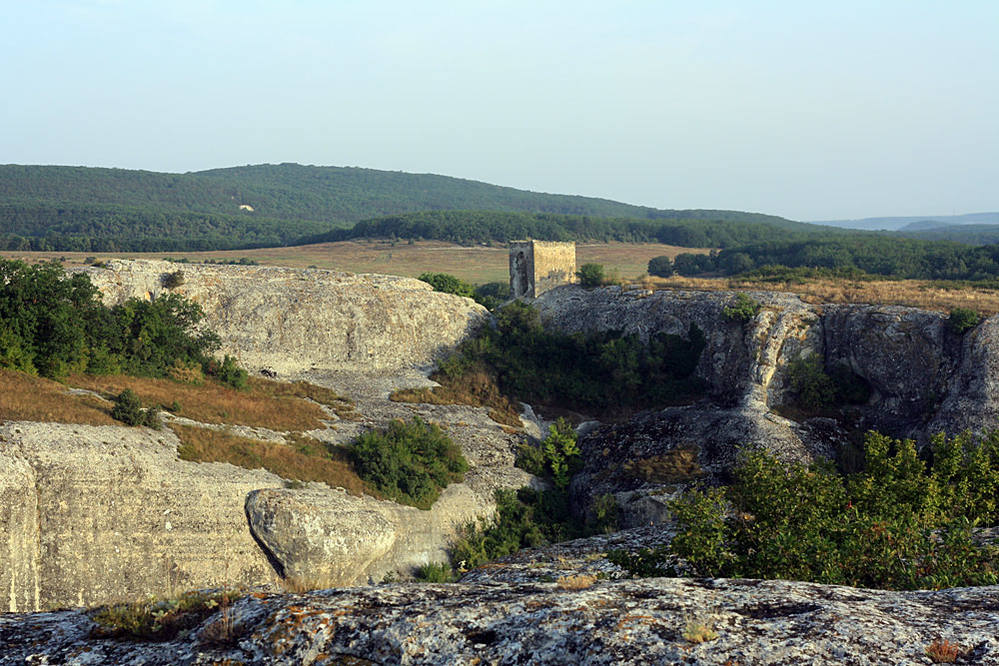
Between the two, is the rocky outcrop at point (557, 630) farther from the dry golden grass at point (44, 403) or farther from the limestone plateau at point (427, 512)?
the dry golden grass at point (44, 403)

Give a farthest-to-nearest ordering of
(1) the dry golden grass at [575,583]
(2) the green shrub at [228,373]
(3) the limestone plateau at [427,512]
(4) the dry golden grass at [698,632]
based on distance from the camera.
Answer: (2) the green shrub at [228,373] → (1) the dry golden grass at [575,583] → (3) the limestone plateau at [427,512] → (4) the dry golden grass at [698,632]

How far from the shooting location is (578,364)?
41.1 metres

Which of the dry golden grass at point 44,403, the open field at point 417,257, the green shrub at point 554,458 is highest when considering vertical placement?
the open field at point 417,257

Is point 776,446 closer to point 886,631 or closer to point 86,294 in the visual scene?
point 886,631

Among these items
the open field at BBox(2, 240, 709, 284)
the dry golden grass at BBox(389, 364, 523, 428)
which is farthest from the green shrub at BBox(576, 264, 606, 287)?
the open field at BBox(2, 240, 709, 284)

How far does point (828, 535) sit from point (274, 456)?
21.5 metres

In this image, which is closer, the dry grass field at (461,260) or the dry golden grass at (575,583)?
the dry golden grass at (575,583)

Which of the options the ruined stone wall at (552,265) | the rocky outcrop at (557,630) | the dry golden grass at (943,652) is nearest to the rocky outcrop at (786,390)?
the ruined stone wall at (552,265)

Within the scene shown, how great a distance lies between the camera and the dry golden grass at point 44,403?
23203 mm

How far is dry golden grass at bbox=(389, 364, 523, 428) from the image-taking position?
3728 cm

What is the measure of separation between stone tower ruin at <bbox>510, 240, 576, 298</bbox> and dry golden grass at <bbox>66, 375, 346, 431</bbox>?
1850cm

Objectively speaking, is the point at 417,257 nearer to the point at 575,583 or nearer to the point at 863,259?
the point at 863,259

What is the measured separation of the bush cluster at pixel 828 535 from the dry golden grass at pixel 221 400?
2259cm

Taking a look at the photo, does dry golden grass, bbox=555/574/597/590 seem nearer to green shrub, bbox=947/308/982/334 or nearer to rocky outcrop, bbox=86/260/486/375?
green shrub, bbox=947/308/982/334
